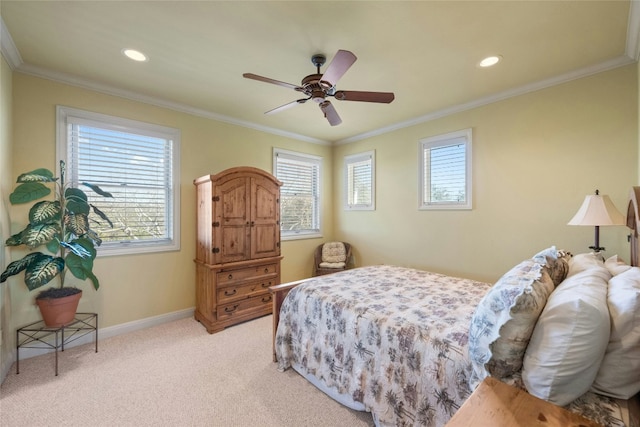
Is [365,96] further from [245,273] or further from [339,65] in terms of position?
[245,273]

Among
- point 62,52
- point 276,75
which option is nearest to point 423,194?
point 276,75

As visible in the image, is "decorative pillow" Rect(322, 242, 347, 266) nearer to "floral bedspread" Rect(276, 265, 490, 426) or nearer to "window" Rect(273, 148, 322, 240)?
"window" Rect(273, 148, 322, 240)

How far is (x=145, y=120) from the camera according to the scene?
10.5ft

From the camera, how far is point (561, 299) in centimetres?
101

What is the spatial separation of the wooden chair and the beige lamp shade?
305cm

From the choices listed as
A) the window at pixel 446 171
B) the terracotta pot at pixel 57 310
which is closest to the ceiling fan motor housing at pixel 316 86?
the window at pixel 446 171

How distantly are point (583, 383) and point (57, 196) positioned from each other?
13.0 ft

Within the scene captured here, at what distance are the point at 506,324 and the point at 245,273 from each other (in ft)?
9.54

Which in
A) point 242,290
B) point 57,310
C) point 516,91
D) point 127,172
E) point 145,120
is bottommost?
point 242,290

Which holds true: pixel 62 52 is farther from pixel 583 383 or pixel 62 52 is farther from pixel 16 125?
pixel 583 383

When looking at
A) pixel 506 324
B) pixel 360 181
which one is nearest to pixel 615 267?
pixel 506 324

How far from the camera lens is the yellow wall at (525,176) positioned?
2510 mm

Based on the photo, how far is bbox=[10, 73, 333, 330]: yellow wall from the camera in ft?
8.33

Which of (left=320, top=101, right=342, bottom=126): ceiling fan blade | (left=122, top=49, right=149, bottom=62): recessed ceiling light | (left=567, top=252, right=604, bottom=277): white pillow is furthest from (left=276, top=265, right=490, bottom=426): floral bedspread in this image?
(left=122, top=49, right=149, bottom=62): recessed ceiling light
